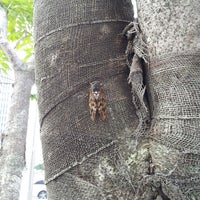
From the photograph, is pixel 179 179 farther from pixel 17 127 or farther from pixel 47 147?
pixel 17 127


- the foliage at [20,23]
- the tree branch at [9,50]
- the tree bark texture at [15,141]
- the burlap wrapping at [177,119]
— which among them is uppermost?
the foliage at [20,23]

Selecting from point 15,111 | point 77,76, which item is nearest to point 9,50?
point 15,111

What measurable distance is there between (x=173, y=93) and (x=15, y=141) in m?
2.18

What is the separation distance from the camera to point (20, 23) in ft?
14.6

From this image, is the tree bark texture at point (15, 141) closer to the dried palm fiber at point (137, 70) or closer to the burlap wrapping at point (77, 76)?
the burlap wrapping at point (77, 76)

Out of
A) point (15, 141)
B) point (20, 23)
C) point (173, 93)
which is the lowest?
point (173, 93)

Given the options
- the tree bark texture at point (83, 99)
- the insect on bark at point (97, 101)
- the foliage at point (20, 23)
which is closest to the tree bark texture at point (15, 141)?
the foliage at point (20, 23)

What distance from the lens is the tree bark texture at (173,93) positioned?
111 cm

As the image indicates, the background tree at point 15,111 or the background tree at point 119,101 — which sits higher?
the background tree at point 15,111

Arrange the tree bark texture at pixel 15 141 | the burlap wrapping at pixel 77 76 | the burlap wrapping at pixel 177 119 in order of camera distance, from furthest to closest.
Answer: the tree bark texture at pixel 15 141
the burlap wrapping at pixel 77 76
the burlap wrapping at pixel 177 119

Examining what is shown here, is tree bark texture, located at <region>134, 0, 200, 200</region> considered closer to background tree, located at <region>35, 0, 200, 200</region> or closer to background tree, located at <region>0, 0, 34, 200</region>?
background tree, located at <region>35, 0, 200, 200</region>

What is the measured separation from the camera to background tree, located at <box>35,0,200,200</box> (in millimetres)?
1139

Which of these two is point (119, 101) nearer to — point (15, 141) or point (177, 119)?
point (177, 119)

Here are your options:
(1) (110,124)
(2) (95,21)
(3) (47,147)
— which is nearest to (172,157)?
(1) (110,124)
